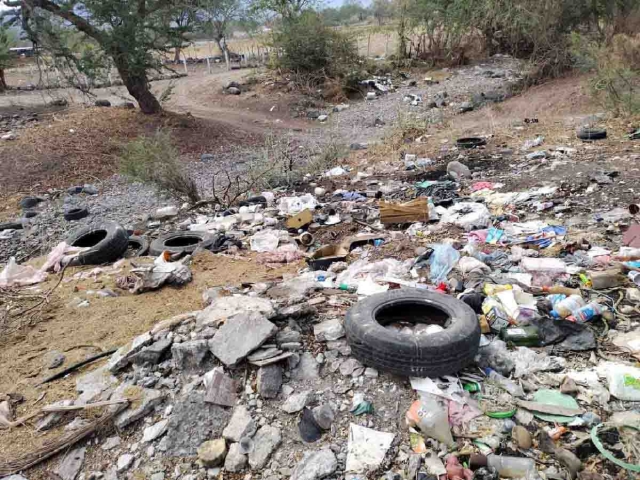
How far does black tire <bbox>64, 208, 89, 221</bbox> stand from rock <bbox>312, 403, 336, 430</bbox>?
5.97 metres

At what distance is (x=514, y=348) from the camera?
287 cm

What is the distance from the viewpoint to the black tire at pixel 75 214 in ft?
22.8

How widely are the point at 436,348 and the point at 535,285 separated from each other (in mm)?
1497

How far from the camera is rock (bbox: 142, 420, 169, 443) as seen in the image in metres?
2.44

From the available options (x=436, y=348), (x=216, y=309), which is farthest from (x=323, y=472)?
(x=216, y=309)

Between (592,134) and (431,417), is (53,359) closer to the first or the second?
(431,417)

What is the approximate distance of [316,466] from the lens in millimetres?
2178

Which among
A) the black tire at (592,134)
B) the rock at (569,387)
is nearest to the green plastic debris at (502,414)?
the rock at (569,387)

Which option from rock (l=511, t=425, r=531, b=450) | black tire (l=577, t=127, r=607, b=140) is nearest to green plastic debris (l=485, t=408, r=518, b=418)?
rock (l=511, t=425, r=531, b=450)

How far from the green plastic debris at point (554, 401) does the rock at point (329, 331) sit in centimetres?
116

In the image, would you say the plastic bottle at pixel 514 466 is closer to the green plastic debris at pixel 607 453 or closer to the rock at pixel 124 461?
the green plastic debris at pixel 607 453

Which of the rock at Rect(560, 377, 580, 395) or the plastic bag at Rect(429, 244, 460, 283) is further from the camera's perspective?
the plastic bag at Rect(429, 244, 460, 283)

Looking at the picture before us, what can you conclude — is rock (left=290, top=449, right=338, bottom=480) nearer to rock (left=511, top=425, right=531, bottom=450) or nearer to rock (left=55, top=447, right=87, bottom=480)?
rock (left=511, top=425, right=531, bottom=450)

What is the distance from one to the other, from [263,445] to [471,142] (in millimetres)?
7237
